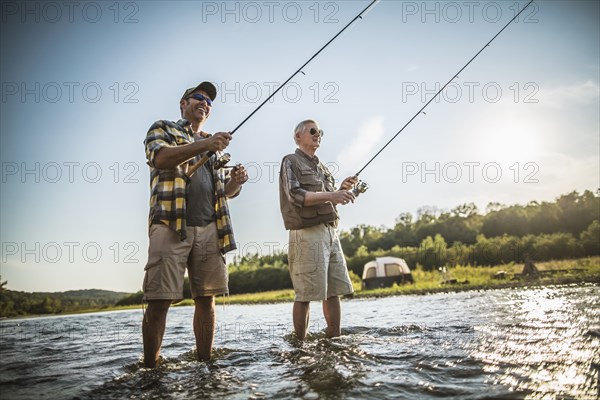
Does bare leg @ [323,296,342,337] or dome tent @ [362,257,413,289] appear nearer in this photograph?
bare leg @ [323,296,342,337]

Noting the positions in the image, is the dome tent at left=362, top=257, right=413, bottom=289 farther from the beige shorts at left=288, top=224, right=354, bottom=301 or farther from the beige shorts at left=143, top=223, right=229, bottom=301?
the beige shorts at left=143, top=223, right=229, bottom=301

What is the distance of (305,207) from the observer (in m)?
4.02

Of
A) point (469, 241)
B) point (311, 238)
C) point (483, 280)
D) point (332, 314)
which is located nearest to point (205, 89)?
point (311, 238)

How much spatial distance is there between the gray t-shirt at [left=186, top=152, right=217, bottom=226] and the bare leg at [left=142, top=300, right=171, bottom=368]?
2.27 feet

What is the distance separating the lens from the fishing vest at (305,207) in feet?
13.1

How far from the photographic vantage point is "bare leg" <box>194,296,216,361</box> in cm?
313

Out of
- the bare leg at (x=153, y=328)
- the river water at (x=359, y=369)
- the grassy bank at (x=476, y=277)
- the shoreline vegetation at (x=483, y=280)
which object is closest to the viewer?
the river water at (x=359, y=369)

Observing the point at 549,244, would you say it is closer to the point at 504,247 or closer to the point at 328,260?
the point at 504,247

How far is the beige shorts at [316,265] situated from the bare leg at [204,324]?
1.02m

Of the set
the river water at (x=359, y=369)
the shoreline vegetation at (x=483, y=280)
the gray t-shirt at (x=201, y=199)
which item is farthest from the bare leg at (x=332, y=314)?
the shoreline vegetation at (x=483, y=280)

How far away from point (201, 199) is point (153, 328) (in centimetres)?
111

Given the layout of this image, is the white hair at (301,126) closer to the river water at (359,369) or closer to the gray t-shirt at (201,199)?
the gray t-shirt at (201,199)

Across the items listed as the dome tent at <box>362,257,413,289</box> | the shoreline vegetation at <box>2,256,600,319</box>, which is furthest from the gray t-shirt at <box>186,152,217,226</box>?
the dome tent at <box>362,257,413,289</box>

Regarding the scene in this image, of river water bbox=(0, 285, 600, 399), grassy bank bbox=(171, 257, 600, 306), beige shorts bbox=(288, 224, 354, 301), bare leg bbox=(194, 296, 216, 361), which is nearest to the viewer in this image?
river water bbox=(0, 285, 600, 399)
